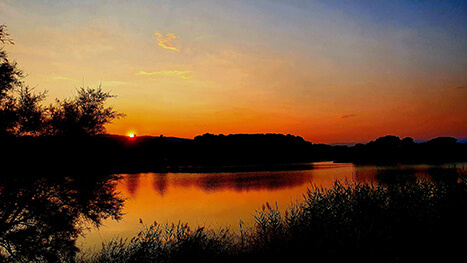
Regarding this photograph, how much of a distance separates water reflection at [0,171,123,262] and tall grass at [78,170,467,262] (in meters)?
1.91

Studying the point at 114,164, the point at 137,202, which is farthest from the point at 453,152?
the point at 114,164

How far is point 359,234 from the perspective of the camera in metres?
10.1

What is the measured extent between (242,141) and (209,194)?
443 ft

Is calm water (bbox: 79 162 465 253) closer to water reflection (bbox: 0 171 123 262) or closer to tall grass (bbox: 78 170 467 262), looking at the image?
water reflection (bbox: 0 171 123 262)

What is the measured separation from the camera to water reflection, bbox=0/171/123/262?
15.9m

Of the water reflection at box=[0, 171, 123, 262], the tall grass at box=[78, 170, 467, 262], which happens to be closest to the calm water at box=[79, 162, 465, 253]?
the water reflection at box=[0, 171, 123, 262]

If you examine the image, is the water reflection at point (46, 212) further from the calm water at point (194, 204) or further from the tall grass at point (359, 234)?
the calm water at point (194, 204)

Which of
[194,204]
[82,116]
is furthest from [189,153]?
[82,116]

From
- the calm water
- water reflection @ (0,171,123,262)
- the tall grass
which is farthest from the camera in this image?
the calm water

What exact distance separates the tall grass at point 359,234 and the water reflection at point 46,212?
1913 millimetres

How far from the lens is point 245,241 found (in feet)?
68.4

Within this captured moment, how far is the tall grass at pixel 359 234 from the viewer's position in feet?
35.2

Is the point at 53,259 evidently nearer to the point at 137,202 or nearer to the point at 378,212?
the point at 378,212

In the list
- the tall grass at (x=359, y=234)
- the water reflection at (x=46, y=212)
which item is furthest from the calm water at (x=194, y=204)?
the tall grass at (x=359, y=234)
